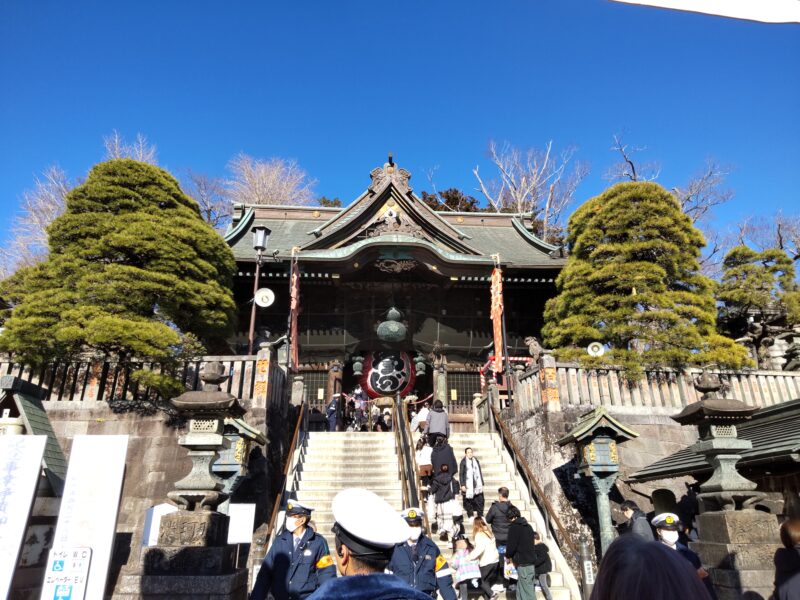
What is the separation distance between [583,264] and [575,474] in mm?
5878

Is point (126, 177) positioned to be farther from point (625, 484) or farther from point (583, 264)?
point (625, 484)

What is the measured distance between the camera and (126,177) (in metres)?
12.2

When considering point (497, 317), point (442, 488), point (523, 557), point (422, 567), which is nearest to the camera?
point (422, 567)

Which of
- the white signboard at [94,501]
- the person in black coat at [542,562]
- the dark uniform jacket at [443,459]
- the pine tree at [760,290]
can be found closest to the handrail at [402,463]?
the dark uniform jacket at [443,459]

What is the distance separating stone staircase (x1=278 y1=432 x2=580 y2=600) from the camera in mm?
9453

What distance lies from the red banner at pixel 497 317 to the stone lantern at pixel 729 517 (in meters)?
8.81

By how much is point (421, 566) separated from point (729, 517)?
12.3 feet

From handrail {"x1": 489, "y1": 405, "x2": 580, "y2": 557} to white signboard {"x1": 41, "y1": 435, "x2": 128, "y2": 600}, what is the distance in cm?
673

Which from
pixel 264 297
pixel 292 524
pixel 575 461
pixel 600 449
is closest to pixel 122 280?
pixel 264 297

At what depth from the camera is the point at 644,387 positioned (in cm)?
1229

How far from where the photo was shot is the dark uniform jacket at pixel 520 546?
6777 millimetres

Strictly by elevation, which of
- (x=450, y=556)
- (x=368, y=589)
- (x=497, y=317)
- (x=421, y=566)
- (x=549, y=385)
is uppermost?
(x=497, y=317)

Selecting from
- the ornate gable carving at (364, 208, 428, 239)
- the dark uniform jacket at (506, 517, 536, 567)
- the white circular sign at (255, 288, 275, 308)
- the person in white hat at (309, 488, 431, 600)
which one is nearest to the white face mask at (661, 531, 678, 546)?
the dark uniform jacket at (506, 517, 536, 567)

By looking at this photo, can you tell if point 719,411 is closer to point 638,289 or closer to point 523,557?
point 523,557
